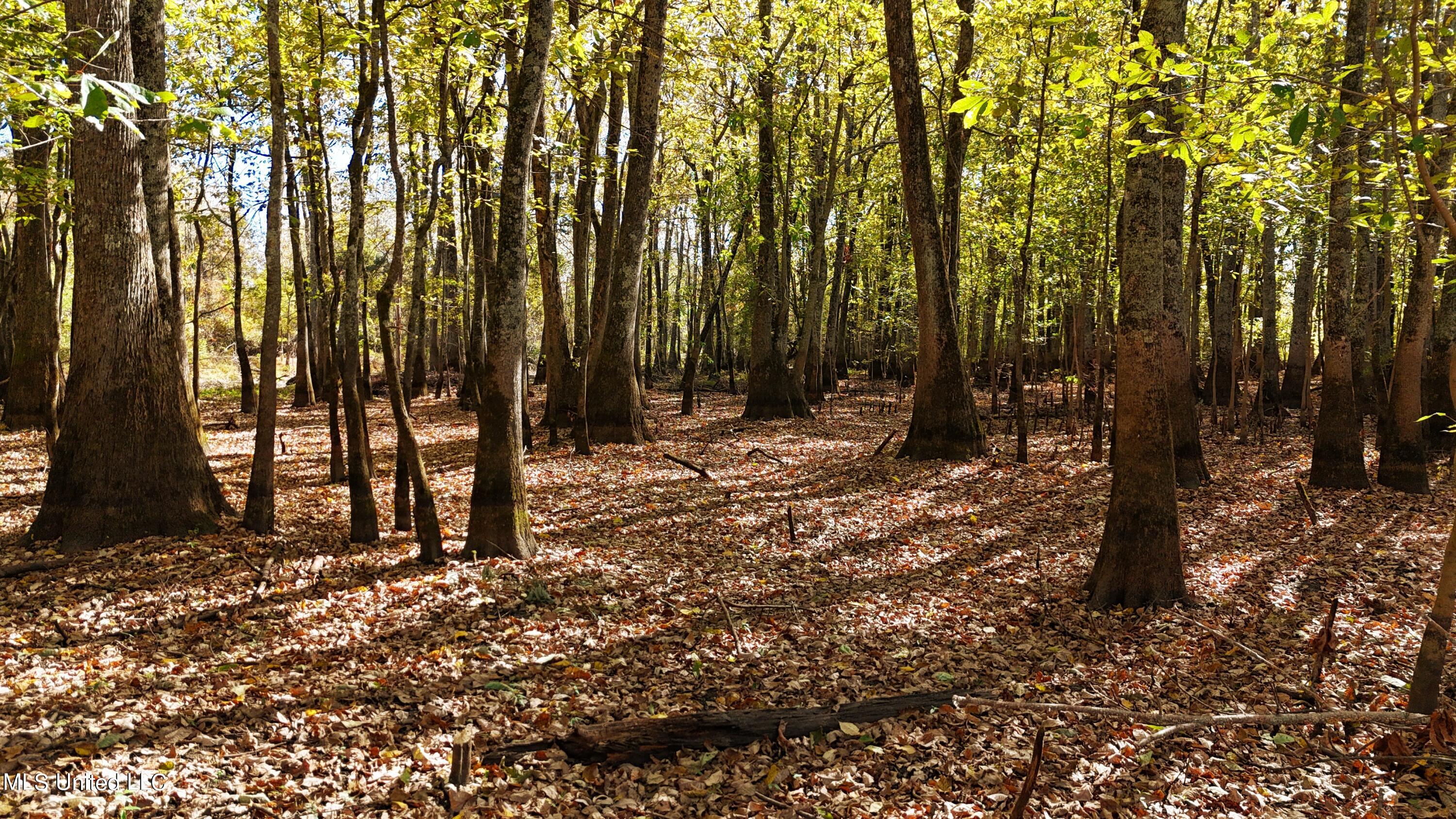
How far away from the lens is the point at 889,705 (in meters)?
4.93

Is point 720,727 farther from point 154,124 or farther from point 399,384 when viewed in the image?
point 154,124

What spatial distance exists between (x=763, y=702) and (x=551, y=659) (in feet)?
5.16

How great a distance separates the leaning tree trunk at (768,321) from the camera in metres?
18.0

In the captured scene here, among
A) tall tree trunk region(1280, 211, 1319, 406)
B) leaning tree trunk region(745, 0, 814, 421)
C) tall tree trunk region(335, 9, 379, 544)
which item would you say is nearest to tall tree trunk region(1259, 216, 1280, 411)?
tall tree trunk region(1280, 211, 1319, 406)

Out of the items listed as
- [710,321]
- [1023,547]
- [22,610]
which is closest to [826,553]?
[1023,547]

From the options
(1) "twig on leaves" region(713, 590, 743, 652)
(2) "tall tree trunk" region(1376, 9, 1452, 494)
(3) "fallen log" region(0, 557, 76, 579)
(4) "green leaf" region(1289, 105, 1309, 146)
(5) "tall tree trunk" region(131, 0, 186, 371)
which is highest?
(5) "tall tree trunk" region(131, 0, 186, 371)

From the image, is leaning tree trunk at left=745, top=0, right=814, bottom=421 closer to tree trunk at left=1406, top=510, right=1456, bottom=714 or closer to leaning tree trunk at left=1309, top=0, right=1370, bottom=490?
leaning tree trunk at left=1309, top=0, right=1370, bottom=490

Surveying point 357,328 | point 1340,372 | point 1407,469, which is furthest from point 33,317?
point 1407,469

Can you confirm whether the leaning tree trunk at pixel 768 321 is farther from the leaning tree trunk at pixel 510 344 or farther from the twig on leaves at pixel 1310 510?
the leaning tree trunk at pixel 510 344

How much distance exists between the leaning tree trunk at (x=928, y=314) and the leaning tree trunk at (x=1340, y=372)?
4592 millimetres

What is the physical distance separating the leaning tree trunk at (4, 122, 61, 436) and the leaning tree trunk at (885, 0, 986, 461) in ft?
43.5

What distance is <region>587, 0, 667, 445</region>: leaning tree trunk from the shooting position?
12.9 metres

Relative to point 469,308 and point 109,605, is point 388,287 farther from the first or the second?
point 469,308

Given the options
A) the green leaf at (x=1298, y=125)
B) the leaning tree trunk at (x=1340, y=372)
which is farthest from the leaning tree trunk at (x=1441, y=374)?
the green leaf at (x=1298, y=125)
